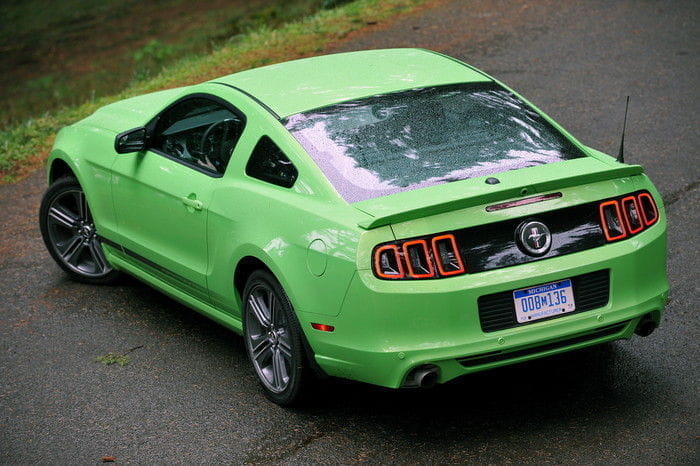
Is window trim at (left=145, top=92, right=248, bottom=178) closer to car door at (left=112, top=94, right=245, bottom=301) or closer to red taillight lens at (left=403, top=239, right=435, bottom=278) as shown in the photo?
car door at (left=112, top=94, right=245, bottom=301)

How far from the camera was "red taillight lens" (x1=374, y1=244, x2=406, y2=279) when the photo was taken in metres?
4.87

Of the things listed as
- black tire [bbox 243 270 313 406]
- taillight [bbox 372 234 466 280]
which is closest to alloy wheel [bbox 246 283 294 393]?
black tire [bbox 243 270 313 406]

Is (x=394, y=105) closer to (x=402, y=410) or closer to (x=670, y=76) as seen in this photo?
(x=402, y=410)

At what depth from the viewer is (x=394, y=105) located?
19.6ft

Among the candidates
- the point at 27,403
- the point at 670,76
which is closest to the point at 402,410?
the point at 27,403

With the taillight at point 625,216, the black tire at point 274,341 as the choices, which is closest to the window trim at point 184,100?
the black tire at point 274,341

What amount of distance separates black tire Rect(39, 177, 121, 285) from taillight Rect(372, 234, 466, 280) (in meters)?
3.39

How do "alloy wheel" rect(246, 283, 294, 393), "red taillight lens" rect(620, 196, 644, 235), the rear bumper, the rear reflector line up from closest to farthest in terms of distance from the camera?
the rear bumper, the rear reflector, "red taillight lens" rect(620, 196, 644, 235), "alloy wheel" rect(246, 283, 294, 393)

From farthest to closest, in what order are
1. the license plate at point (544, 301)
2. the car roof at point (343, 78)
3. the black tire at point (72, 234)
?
1. the black tire at point (72, 234)
2. the car roof at point (343, 78)
3. the license plate at point (544, 301)

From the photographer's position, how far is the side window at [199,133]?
622 cm

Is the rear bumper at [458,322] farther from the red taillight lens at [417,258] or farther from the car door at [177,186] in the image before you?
the car door at [177,186]

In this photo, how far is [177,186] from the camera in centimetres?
638

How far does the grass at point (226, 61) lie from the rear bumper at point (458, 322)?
7362 millimetres

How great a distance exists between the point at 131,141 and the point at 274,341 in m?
1.89
